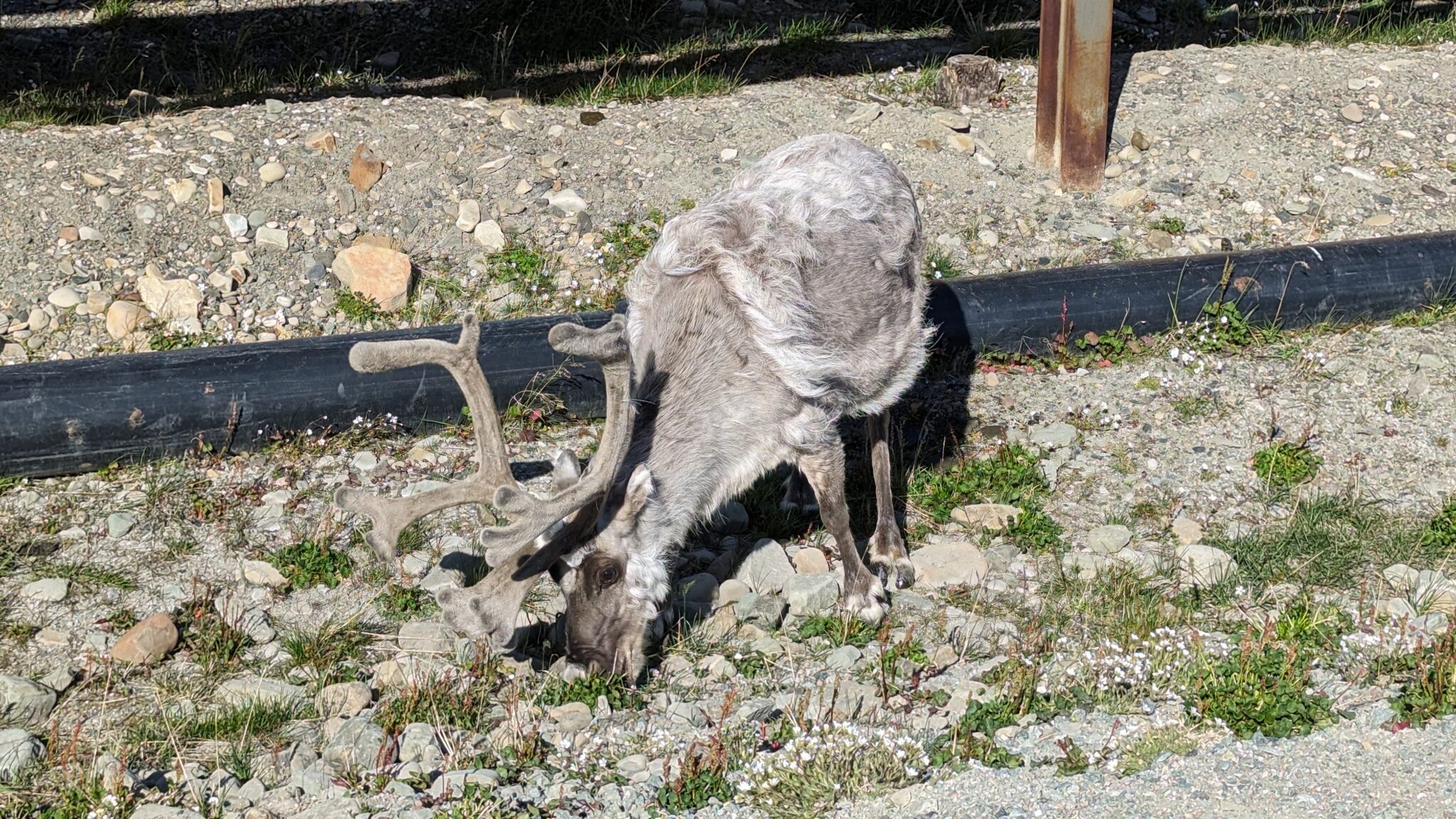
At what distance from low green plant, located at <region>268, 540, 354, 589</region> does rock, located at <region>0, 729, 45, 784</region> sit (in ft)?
4.77

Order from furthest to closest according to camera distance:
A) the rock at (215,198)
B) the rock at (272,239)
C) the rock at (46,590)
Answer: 1. the rock at (215,198)
2. the rock at (272,239)
3. the rock at (46,590)

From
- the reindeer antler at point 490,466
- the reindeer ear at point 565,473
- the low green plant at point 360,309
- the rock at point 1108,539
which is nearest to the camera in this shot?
the reindeer antler at point 490,466

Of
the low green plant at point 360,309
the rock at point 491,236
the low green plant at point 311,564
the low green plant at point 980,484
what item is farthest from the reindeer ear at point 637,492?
the rock at point 491,236

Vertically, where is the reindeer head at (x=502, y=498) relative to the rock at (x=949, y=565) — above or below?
above

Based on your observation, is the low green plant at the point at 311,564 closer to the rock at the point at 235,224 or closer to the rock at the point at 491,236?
the rock at the point at 491,236

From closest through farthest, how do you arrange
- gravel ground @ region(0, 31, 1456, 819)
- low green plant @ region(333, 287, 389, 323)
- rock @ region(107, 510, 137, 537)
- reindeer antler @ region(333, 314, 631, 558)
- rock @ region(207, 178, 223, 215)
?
reindeer antler @ region(333, 314, 631, 558)
gravel ground @ region(0, 31, 1456, 819)
rock @ region(107, 510, 137, 537)
low green plant @ region(333, 287, 389, 323)
rock @ region(207, 178, 223, 215)

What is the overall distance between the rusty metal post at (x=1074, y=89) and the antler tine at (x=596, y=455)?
544 cm

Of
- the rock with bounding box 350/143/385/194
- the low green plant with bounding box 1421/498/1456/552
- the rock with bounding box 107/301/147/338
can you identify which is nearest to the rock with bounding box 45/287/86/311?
the rock with bounding box 107/301/147/338

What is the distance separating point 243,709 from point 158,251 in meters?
4.24

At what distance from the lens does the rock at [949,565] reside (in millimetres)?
6965

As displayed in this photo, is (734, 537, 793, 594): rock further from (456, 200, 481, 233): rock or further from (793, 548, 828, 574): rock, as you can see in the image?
(456, 200, 481, 233): rock

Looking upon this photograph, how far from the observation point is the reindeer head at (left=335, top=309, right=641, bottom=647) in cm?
533

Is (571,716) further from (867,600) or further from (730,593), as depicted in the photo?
(867,600)

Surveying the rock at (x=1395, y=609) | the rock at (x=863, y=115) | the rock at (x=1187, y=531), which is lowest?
the rock at (x=1187, y=531)
